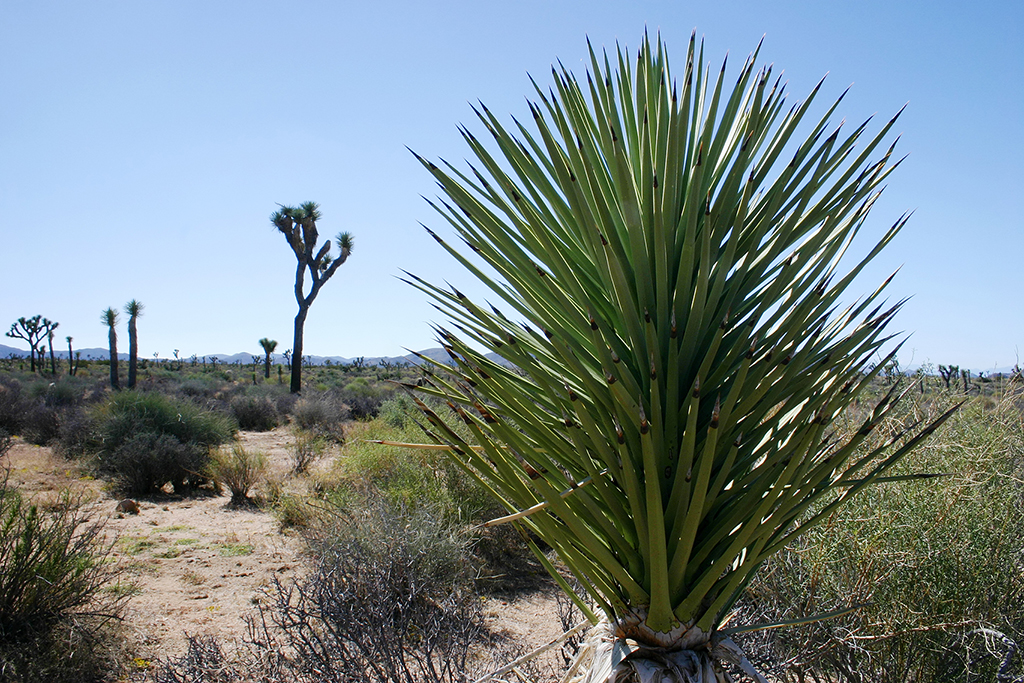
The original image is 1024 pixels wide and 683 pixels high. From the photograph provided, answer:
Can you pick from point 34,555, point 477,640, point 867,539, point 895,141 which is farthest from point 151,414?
point 895,141

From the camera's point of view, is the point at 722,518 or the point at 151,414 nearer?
the point at 722,518

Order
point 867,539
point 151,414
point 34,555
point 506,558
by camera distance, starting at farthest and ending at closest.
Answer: point 151,414 < point 506,558 < point 34,555 < point 867,539

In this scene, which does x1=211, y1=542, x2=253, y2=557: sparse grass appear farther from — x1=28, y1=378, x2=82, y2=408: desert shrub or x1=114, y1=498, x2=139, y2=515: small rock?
x1=28, y1=378, x2=82, y2=408: desert shrub

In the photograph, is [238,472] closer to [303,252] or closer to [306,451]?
[306,451]

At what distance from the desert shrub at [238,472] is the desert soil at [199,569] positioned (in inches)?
11.3

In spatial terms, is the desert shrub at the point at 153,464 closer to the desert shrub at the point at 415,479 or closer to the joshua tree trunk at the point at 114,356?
the desert shrub at the point at 415,479

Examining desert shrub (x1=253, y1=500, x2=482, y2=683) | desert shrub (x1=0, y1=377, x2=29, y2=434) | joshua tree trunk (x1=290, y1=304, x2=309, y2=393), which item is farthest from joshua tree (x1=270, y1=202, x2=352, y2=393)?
desert shrub (x1=253, y1=500, x2=482, y2=683)

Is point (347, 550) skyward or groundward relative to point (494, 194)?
groundward

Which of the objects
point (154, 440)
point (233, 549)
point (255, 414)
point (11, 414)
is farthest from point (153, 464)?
point (255, 414)

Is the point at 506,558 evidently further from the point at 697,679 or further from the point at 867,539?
the point at 697,679

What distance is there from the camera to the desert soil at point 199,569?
4910 millimetres

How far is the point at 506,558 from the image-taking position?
7.10 meters

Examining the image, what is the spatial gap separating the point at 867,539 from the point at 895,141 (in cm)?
267

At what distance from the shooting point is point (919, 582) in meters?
3.26
